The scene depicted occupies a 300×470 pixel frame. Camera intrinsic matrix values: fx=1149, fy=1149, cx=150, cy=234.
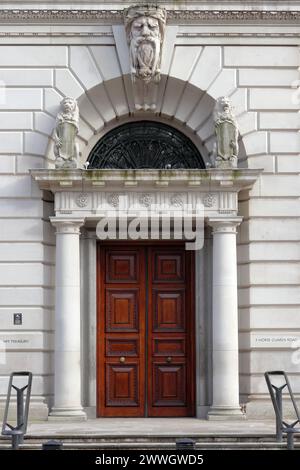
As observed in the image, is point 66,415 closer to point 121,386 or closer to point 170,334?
point 121,386

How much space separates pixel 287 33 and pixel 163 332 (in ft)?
20.5

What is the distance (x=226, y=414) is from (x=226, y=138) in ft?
16.8

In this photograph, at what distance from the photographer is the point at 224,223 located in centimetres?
2139

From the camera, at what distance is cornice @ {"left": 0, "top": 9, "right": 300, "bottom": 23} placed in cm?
2181

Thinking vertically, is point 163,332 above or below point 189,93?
below

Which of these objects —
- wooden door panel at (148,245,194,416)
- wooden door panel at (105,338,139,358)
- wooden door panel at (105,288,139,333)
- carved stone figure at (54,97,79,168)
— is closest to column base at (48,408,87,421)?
wooden door panel at (105,338,139,358)

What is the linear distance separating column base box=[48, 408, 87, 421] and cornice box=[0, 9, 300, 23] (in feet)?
24.1

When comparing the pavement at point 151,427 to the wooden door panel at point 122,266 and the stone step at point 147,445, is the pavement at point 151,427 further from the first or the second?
the wooden door panel at point 122,266

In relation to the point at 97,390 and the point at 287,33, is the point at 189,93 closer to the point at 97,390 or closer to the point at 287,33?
the point at 287,33

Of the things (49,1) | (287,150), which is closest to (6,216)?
(49,1)

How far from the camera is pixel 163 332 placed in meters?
22.4

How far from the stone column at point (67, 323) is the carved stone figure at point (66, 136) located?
1117 millimetres

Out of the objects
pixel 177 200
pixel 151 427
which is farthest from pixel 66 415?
pixel 177 200
